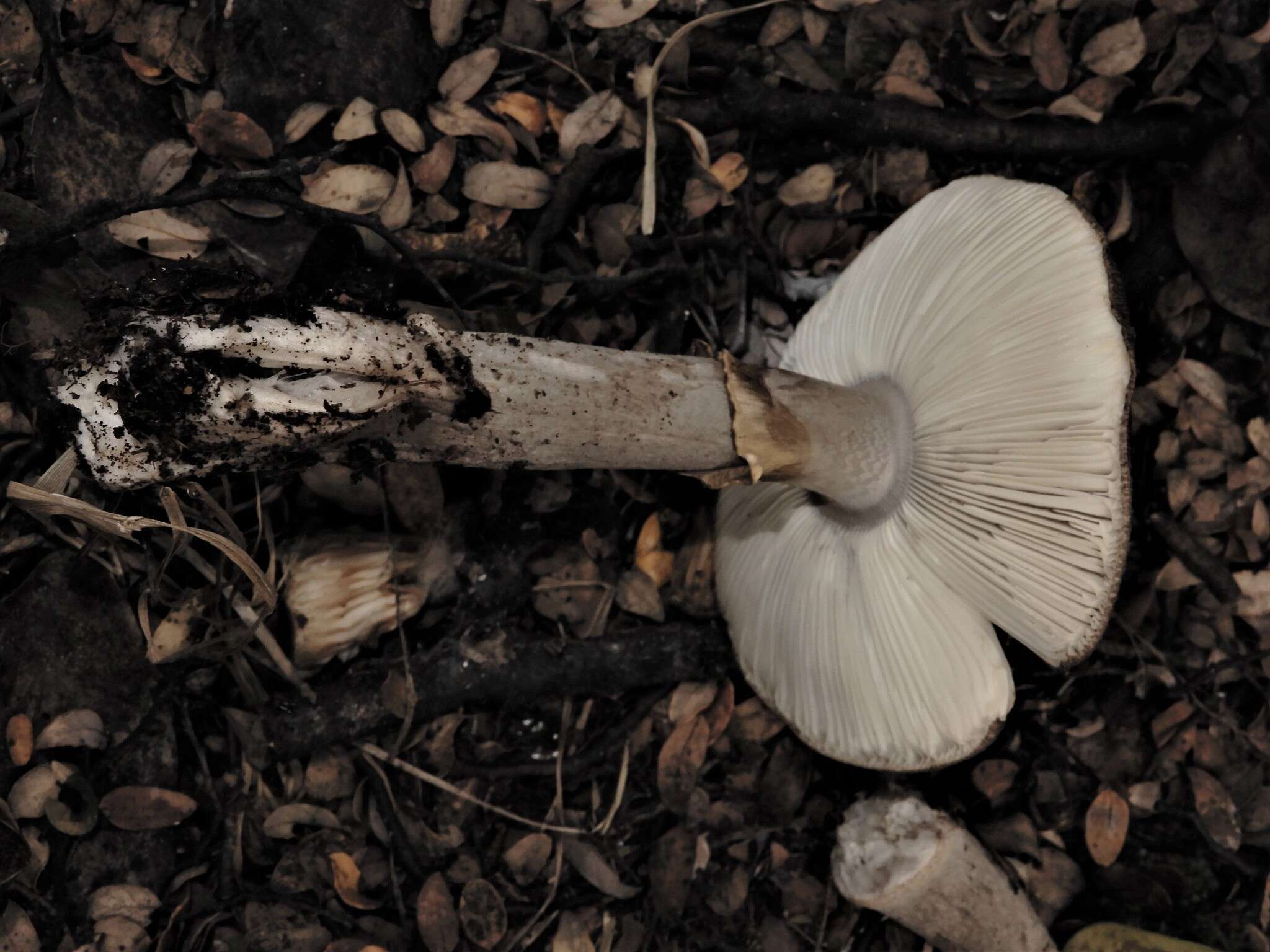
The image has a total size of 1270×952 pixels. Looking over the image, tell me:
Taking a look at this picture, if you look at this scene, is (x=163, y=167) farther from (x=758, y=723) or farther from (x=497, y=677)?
(x=758, y=723)

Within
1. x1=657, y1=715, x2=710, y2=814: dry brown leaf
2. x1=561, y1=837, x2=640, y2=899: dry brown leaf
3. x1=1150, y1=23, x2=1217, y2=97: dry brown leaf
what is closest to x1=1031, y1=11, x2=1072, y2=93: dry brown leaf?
x1=1150, y1=23, x2=1217, y2=97: dry brown leaf

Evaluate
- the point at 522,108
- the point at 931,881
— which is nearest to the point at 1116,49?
the point at 522,108

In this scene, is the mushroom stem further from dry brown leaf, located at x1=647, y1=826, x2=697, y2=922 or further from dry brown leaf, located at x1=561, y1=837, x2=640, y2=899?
dry brown leaf, located at x1=561, y1=837, x2=640, y2=899

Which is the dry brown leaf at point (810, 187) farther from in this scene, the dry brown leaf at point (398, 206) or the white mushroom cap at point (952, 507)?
the dry brown leaf at point (398, 206)

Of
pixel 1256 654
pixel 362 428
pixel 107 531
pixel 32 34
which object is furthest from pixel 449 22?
pixel 1256 654

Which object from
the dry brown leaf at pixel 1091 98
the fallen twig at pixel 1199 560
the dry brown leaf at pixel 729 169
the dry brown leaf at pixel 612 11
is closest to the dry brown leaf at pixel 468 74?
the dry brown leaf at pixel 612 11

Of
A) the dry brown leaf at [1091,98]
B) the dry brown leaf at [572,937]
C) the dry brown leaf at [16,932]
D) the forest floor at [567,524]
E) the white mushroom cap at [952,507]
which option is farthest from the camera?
the dry brown leaf at [1091,98]
